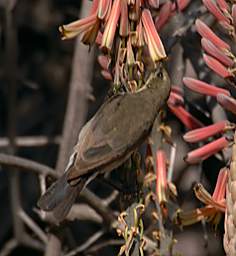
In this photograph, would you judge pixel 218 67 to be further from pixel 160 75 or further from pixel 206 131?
pixel 160 75

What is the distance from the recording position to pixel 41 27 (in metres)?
7.22

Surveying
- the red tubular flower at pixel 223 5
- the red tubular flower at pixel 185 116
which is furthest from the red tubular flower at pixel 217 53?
the red tubular flower at pixel 185 116

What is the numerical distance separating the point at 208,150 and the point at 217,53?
389mm

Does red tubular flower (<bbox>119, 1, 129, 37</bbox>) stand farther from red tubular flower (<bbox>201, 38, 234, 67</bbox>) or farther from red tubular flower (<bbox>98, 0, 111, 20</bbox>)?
red tubular flower (<bbox>201, 38, 234, 67</bbox>)

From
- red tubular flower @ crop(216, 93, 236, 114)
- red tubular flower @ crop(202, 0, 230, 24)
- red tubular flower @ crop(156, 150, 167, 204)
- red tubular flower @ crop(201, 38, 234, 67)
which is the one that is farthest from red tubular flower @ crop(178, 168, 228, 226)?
red tubular flower @ crop(202, 0, 230, 24)

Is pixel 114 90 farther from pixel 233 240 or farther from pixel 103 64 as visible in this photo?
pixel 233 240

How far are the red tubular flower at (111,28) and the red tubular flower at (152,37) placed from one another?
0.10 m

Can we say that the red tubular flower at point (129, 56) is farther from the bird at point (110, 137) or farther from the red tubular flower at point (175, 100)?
the red tubular flower at point (175, 100)

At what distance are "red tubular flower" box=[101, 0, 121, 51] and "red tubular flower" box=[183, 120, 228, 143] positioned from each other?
51cm

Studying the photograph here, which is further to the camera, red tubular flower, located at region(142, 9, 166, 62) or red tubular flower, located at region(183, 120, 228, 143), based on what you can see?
red tubular flower, located at region(183, 120, 228, 143)

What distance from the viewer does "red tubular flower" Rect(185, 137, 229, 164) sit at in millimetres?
3516

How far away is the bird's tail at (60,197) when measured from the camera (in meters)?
3.71

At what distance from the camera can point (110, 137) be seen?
12.7ft

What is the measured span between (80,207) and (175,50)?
90 centimetres
